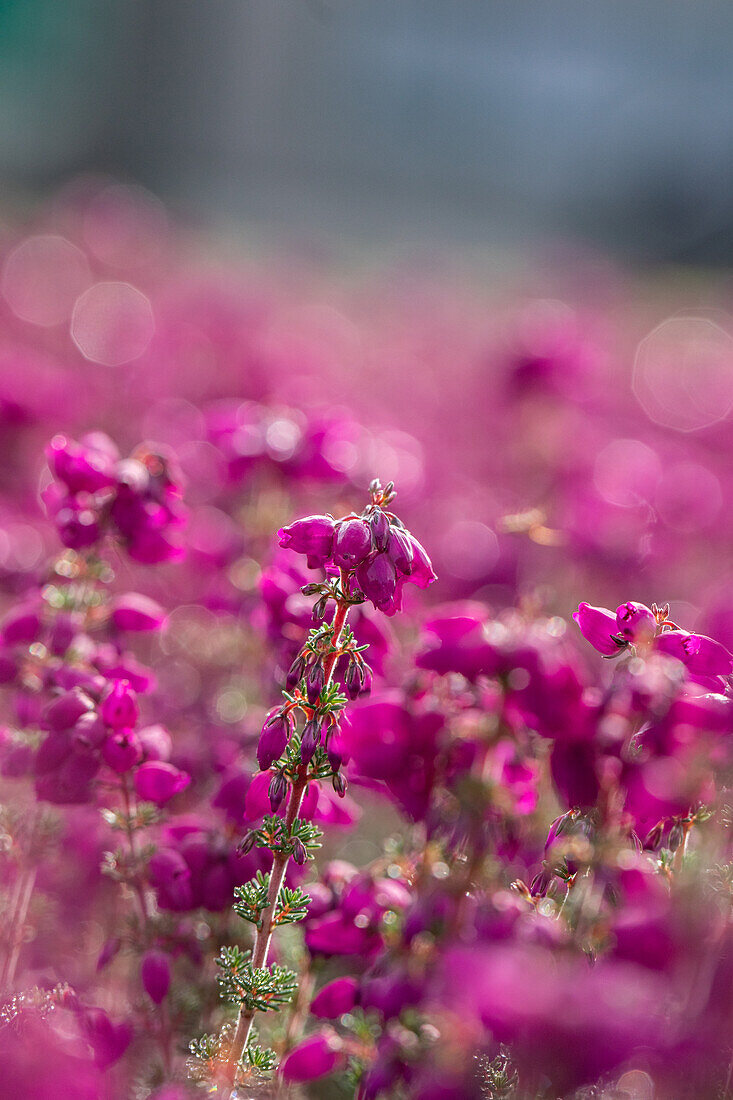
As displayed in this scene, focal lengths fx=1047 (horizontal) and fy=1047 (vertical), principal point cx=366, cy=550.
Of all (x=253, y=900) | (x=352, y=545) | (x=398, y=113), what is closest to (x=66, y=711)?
(x=253, y=900)

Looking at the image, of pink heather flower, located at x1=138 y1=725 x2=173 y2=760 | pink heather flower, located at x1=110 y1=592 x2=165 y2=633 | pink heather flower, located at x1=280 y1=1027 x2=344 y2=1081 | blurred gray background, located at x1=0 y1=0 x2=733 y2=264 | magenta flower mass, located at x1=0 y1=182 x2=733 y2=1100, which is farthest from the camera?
blurred gray background, located at x1=0 y1=0 x2=733 y2=264

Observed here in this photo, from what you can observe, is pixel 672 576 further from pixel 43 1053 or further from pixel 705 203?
pixel 705 203

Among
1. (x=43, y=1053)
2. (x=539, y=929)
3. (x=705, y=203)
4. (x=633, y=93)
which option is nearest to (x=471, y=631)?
(x=539, y=929)

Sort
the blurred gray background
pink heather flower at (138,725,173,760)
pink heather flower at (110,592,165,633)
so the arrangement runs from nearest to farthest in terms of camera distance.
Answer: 1. pink heather flower at (138,725,173,760)
2. pink heather flower at (110,592,165,633)
3. the blurred gray background

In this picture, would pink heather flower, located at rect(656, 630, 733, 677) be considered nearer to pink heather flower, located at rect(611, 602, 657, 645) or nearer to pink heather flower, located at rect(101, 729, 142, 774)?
pink heather flower, located at rect(611, 602, 657, 645)

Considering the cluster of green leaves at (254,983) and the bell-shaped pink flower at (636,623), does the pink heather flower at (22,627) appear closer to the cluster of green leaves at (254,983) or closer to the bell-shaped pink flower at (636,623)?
the cluster of green leaves at (254,983)

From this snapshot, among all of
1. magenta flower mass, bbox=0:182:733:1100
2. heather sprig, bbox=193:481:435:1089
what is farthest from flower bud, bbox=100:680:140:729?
heather sprig, bbox=193:481:435:1089
